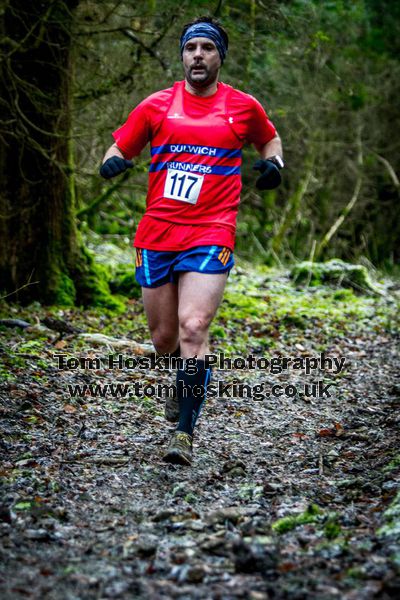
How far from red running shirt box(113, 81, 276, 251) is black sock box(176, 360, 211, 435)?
2.56 ft

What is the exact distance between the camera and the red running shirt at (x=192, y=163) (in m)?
4.40

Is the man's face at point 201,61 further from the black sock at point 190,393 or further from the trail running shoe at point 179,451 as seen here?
the trail running shoe at point 179,451

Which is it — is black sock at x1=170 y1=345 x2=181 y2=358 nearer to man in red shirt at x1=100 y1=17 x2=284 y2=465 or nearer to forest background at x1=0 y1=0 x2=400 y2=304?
man in red shirt at x1=100 y1=17 x2=284 y2=465

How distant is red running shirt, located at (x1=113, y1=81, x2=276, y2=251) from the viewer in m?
4.40

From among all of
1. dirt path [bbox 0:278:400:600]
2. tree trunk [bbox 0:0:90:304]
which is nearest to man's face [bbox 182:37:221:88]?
dirt path [bbox 0:278:400:600]

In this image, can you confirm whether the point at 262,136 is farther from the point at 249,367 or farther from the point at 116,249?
the point at 116,249

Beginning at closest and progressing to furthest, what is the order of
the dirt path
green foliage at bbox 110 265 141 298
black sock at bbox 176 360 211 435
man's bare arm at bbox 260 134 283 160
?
the dirt path
black sock at bbox 176 360 211 435
man's bare arm at bbox 260 134 283 160
green foliage at bbox 110 265 141 298

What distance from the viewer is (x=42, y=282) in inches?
311

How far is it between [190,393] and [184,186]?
1.27 meters

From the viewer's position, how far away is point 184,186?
440cm

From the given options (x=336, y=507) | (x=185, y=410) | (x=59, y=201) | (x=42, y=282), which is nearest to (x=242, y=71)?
(x=59, y=201)

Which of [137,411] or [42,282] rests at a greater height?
[42,282]

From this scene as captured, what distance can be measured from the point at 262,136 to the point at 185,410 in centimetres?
186

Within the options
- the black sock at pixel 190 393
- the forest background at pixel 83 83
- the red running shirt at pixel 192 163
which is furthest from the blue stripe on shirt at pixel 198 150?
the forest background at pixel 83 83
